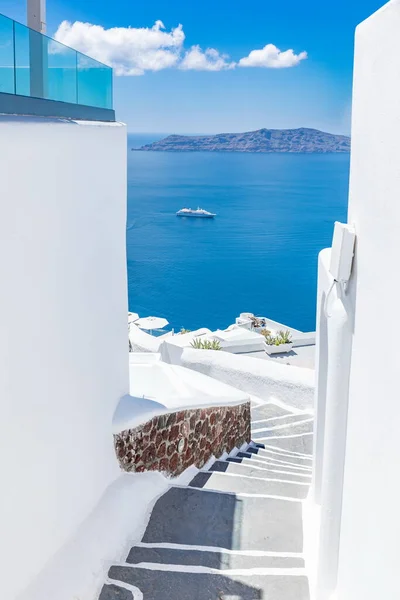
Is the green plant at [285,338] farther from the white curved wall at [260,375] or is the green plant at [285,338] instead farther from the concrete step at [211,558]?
the concrete step at [211,558]

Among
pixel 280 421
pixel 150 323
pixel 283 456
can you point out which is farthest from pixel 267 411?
pixel 150 323

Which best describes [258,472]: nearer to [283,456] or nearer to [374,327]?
[283,456]

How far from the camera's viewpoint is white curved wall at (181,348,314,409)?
12711 millimetres

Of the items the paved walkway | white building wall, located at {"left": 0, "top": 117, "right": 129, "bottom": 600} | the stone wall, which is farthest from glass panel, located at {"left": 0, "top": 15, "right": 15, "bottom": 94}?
the paved walkway

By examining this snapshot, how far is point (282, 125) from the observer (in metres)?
195

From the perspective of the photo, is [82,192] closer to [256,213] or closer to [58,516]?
[58,516]

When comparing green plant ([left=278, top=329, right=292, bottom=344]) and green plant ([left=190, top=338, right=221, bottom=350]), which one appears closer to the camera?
green plant ([left=190, top=338, right=221, bottom=350])

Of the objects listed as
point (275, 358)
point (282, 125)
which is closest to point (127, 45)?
point (282, 125)

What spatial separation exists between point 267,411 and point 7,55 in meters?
8.47

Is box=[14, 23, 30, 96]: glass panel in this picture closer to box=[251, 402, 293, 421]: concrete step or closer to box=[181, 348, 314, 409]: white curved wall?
box=[251, 402, 293, 421]: concrete step

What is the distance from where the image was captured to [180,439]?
8.02m

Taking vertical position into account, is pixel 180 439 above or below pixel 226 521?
above

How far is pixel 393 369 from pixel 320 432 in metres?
3.15

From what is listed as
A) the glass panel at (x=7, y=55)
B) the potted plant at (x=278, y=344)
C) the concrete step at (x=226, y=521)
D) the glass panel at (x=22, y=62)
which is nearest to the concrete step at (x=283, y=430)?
the concrete step at (x=226, y=521)
